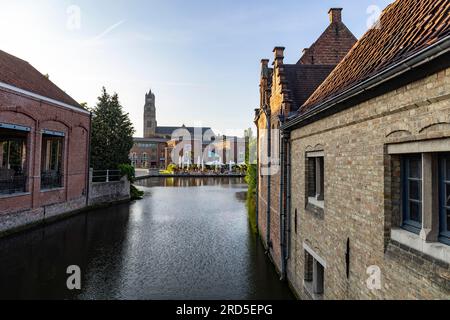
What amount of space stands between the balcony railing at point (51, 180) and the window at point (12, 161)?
4.20 feet

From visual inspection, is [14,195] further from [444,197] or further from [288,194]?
[444,197]

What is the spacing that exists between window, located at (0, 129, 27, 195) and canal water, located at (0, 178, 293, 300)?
2631mm

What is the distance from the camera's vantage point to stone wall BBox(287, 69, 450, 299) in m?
3.20

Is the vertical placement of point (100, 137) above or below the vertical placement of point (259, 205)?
above

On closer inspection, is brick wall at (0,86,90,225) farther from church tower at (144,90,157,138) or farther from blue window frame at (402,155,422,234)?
church tower at (144,90,157,138)

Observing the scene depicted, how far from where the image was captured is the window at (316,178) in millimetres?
6973

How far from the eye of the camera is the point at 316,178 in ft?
24.0

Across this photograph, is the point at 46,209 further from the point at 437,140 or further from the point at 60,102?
the point at 437,140

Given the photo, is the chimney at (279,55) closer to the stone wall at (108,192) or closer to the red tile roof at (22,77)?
Result: the red tile roof at (22,77)

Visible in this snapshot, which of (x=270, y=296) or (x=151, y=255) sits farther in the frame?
(x=151, y=255)

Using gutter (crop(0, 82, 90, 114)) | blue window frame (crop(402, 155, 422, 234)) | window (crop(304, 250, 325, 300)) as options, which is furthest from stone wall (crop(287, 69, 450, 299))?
gutter (crop(0, 82, 90, 114))

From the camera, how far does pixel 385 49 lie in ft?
15.6

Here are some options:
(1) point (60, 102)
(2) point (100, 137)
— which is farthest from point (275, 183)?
(2) point (100, 137)
